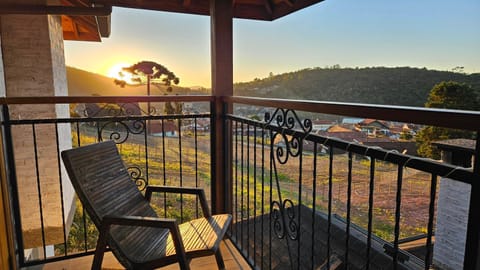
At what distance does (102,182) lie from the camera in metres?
1.85

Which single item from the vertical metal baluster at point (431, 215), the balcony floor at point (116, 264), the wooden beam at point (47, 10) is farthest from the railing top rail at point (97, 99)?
the vertical metal baluster at point (431, 215)

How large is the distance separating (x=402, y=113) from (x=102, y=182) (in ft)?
5.45

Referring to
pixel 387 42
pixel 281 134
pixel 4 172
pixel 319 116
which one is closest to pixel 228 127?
pixel 281 134

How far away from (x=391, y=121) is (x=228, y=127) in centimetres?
174

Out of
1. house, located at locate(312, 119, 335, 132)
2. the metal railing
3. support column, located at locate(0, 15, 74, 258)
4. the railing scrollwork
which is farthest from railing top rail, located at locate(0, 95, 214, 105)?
support column, located at locate(0, 15, 74, 258)

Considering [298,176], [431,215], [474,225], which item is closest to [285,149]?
[298,176]

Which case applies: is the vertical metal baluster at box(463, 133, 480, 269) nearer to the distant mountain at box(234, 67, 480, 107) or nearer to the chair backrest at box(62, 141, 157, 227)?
the distant mountain at box(234, 67, 480, 107)

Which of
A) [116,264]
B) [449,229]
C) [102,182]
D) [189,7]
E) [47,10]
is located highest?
[189,7]

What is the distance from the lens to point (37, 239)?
15.5 feet

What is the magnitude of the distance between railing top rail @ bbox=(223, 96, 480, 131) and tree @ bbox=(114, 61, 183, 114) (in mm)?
2409

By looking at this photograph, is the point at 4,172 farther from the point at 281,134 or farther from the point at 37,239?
the point at 37,239

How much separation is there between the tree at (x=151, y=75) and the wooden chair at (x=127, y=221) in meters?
1.66

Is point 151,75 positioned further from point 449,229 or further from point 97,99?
point 449,229

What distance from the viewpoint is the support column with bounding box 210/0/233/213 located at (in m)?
2.62
